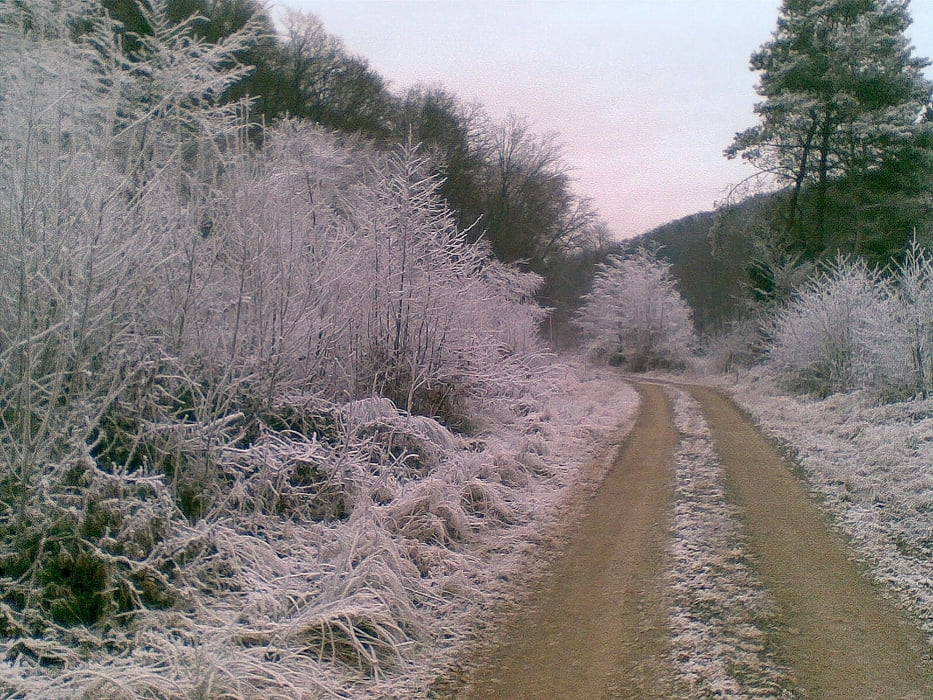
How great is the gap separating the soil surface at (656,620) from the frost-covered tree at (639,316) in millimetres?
26694

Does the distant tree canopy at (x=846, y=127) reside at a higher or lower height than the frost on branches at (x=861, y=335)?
higher

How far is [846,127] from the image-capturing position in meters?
21.5

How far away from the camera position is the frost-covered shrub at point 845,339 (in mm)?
11789

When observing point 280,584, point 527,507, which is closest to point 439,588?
point 280,584

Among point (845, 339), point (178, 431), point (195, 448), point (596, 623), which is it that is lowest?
point (596, 623)

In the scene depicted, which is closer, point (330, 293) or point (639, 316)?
point (330, 293)

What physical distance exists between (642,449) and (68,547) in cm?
Answer: 755

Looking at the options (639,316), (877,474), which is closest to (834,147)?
(639,316)

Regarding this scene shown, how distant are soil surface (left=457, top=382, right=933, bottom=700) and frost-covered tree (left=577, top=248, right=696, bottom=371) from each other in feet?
87.6

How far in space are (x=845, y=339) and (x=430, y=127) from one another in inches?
711

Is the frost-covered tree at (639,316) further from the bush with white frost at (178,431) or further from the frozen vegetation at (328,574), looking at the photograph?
the bush with white frost at (178,431)

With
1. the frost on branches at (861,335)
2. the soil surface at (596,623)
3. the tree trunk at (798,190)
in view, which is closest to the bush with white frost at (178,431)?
the soil surface at (596,623)

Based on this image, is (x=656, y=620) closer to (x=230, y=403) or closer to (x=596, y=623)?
(x=596, y=623)

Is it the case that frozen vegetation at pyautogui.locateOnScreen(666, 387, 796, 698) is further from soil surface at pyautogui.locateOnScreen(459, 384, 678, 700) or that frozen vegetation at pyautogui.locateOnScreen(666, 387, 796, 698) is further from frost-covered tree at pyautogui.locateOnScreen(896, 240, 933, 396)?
frost-covered tree at pyautogui.locateOnScreen(896, 240, 933, 396)
